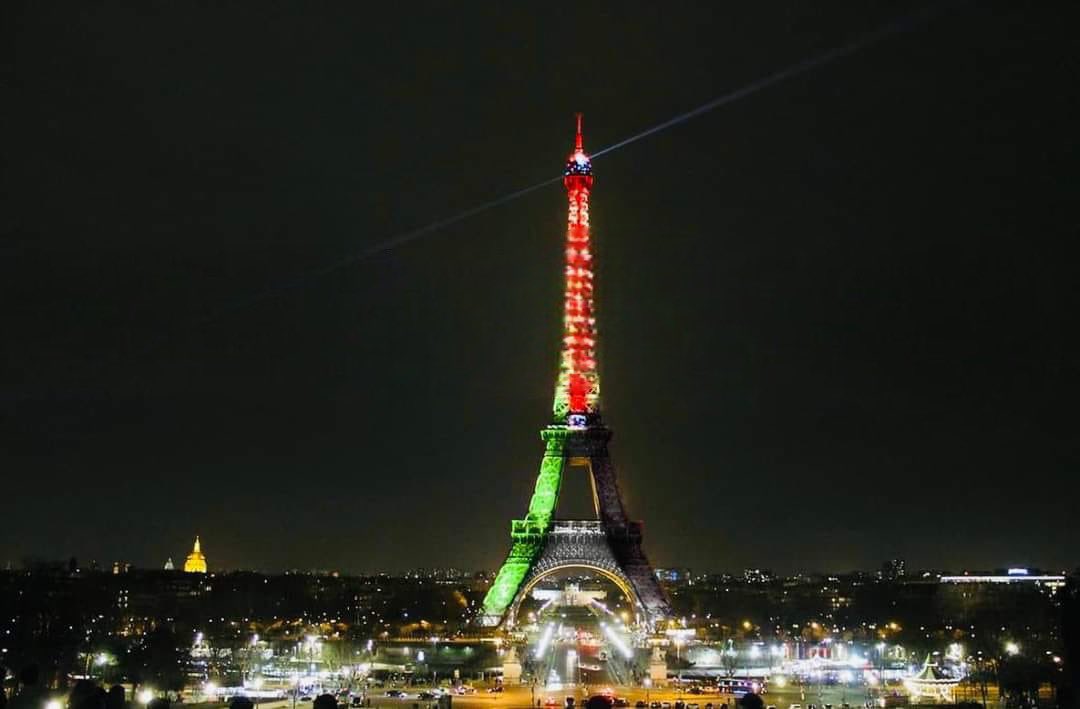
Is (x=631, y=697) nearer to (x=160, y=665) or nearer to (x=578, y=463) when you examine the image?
(x=160, y=665)

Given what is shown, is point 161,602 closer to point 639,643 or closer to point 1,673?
point 639,643

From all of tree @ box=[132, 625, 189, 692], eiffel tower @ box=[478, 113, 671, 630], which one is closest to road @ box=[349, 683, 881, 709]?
tree @ box=[132, 625, 189, 692]

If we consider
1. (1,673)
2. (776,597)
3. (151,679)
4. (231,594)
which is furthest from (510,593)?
(776,597)

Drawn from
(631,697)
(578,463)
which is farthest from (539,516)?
(631,697)

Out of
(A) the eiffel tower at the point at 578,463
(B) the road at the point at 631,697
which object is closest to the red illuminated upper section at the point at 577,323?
(A) the eiffel tower at the point at 578,463

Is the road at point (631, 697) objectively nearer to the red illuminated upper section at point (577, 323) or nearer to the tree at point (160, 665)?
the tree at point (160, 665)

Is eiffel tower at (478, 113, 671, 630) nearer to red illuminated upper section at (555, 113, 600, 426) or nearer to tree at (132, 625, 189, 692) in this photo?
red illuminated upper section at (555, 113, 600, 426)
